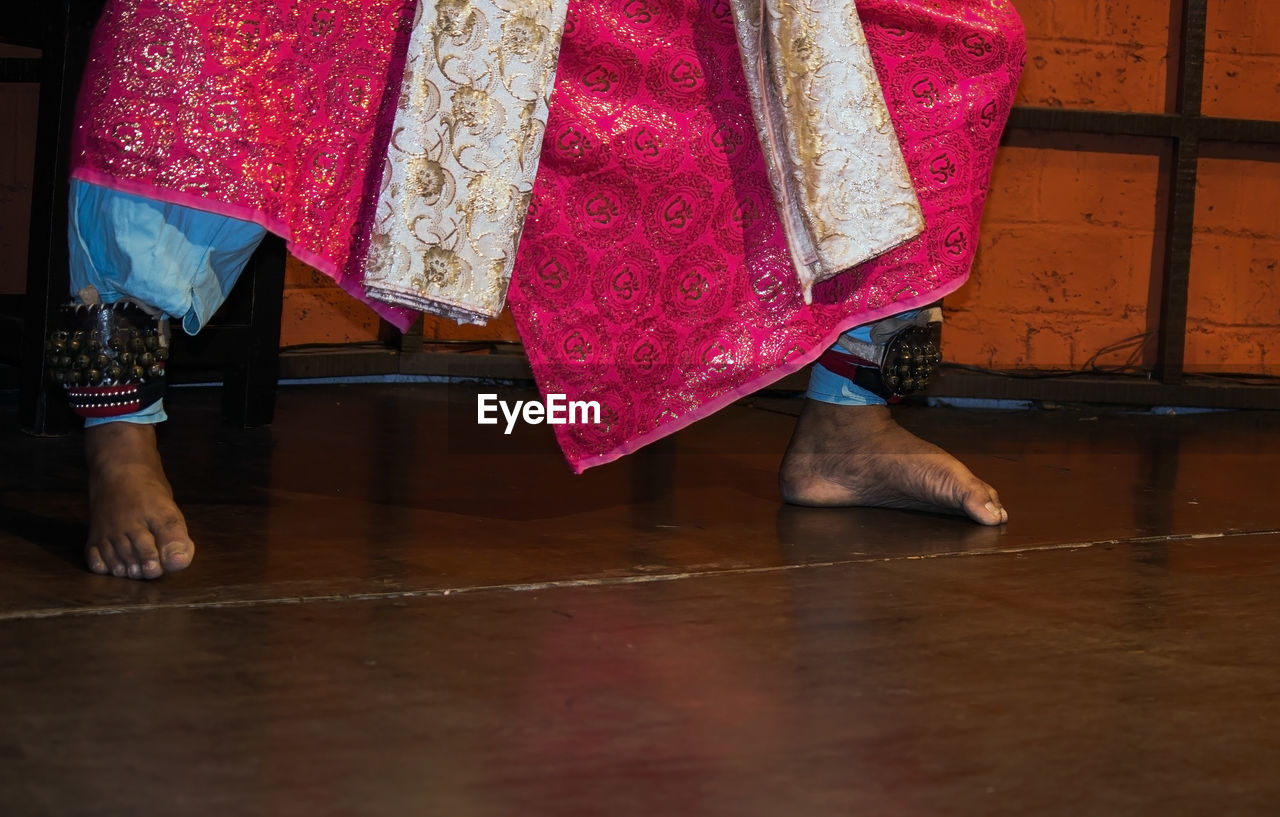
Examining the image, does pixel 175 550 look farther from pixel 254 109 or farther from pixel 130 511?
pixel 254 109

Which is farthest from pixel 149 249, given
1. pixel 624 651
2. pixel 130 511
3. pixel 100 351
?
pixel 624 651

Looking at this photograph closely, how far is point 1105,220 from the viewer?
3213mm

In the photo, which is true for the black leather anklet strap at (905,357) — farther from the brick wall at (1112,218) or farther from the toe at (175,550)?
the brick wall at (1112,218)

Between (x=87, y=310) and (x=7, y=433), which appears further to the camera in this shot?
(x=7, y=433)

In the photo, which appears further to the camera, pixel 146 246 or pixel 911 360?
pixel 911 360

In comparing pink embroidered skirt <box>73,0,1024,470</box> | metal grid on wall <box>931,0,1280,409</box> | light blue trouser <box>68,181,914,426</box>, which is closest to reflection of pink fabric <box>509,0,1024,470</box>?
pink embroidered skirt <box>73,0,1024,470</box>

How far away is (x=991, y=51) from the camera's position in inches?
70.1

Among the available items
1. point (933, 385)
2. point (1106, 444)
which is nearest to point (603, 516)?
point (1106, 444)

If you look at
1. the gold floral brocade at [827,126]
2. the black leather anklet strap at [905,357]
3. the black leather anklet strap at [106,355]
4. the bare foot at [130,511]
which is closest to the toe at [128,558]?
the bare foot at [130,511]

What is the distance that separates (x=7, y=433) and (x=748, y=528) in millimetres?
1168

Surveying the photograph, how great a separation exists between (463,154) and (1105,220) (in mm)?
A: 2108

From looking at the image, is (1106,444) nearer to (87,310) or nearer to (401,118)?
(401,118)

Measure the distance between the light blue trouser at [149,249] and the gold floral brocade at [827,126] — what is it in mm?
578

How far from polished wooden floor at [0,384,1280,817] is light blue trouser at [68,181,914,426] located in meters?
0.26
